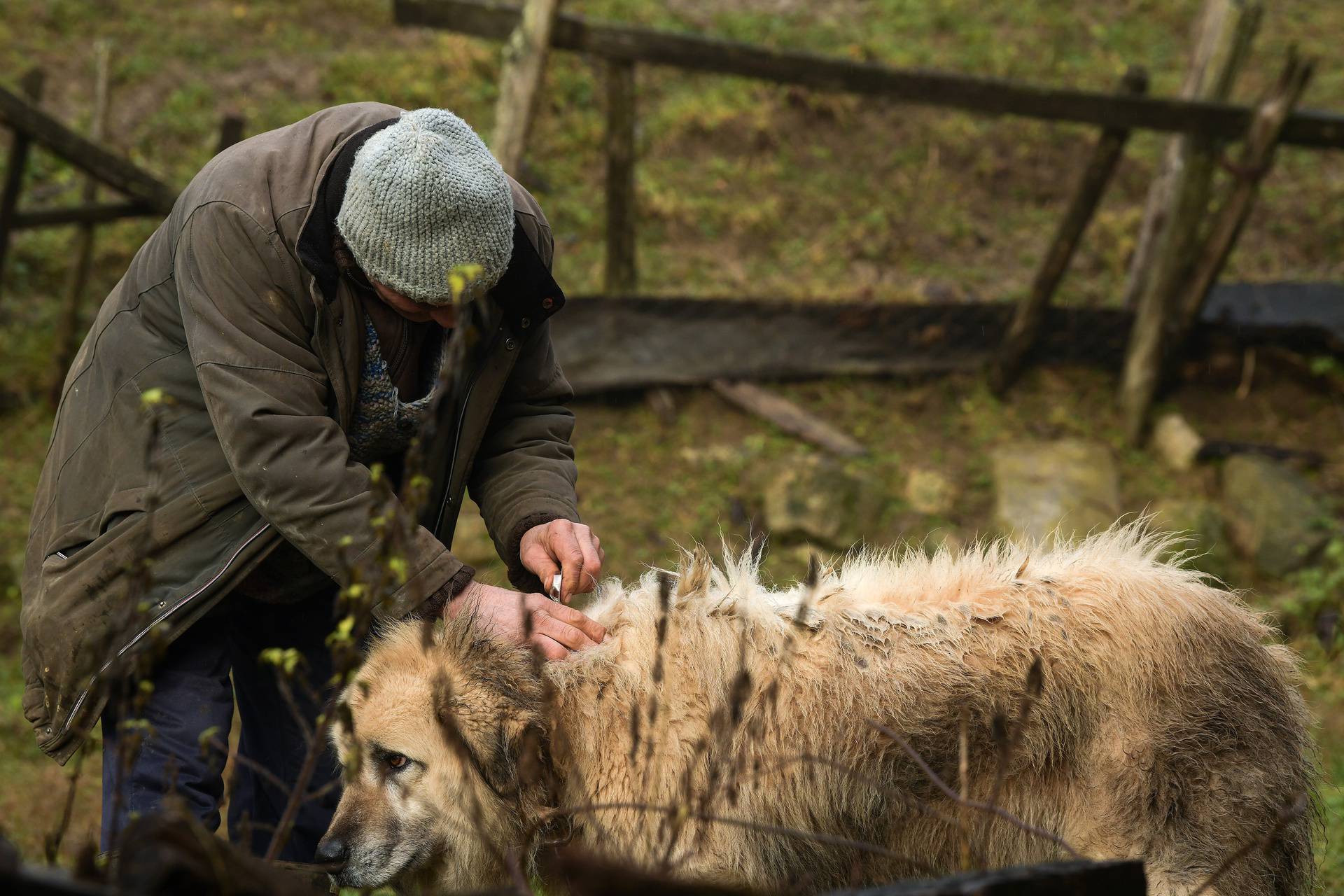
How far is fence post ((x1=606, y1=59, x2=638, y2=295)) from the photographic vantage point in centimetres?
786

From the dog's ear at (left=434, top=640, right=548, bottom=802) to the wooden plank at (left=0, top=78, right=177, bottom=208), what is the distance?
6077 mm

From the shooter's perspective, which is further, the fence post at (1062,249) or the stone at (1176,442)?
the stone at (1176,442)

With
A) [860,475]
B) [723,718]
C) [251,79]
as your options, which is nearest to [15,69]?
[251,79]

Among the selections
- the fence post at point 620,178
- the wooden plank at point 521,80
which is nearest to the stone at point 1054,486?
the fence post at point 620,178

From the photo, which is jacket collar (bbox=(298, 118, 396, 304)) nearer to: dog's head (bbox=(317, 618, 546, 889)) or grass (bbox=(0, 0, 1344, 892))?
dog's head (bbox=(317, 618, 546, 889))

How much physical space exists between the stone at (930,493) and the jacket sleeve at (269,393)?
17.8ft

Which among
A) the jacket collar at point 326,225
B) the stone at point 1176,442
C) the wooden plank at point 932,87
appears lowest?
the stone at point 1176,442

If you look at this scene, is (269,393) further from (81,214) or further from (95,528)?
(81,214)

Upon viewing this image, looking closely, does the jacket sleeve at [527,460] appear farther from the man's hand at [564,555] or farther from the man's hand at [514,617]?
the man's hand at [514,617]

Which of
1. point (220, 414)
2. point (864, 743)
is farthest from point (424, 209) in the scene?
point (864, 743)

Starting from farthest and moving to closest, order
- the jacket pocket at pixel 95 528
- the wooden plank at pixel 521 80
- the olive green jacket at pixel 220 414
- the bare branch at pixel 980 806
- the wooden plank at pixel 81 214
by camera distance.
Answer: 1. the wooden plank at pixel 81 214
2. the wooden plank at pixel 521 80
3. the jacket pocket at pixel 95 528
4. the olive green jacket at pixel 220 414
5. the bare branch at pixel 980 806

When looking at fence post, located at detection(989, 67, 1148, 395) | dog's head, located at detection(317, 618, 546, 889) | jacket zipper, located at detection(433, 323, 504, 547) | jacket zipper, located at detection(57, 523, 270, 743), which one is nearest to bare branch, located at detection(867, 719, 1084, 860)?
dog's head, located at detection(317, 618, 546, 889)

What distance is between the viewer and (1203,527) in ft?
24.4

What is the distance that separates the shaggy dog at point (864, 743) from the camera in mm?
2902
